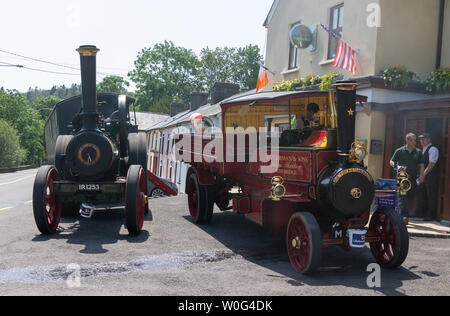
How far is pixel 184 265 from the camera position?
5.26 m

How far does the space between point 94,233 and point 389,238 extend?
184 inches

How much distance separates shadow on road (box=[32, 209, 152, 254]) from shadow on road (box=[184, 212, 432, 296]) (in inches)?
59.1

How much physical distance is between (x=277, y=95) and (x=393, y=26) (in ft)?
18.5

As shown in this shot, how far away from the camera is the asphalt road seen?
433 centimetres

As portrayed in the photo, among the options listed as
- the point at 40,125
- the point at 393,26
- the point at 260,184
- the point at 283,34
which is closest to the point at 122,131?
the point at 260,184

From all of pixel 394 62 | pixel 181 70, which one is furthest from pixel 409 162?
pixel 181 70

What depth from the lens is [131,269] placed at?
502 cm

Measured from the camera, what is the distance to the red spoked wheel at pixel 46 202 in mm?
6477

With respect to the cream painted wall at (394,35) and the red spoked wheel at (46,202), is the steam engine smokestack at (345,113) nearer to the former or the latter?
the red spoked wheel at (46,202)

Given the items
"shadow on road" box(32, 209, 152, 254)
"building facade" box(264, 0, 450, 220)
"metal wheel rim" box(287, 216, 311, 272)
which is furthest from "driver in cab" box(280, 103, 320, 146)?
"building facade" box(264, 0, 450, 220)

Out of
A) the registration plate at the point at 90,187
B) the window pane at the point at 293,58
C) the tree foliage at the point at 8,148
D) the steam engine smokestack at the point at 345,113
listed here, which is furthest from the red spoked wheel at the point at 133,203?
the tree foliage at the point at 8,148

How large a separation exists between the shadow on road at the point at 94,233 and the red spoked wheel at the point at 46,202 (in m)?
0.18
